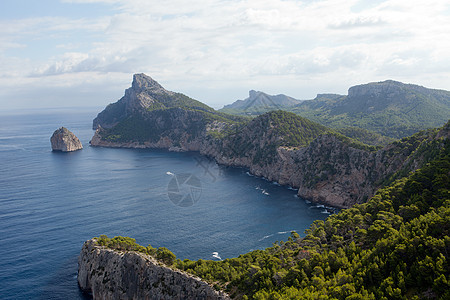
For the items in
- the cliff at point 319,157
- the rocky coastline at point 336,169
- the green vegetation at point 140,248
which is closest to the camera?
the green vegetation at point 140,248

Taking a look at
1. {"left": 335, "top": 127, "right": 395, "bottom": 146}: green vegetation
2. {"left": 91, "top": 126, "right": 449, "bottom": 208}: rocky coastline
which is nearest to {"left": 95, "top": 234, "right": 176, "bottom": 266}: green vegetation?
{"left": 91, "top": 126, "right": 449, "bottom": 208}: rocky coastline

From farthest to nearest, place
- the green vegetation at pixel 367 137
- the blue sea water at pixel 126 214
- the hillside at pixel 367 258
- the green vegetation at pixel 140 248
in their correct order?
the green vegetation at pixel 367 137 < the blue sea water at pixel 126 214 < the green vegetation at pixel 140 248 < the hillside at pixel 367 258

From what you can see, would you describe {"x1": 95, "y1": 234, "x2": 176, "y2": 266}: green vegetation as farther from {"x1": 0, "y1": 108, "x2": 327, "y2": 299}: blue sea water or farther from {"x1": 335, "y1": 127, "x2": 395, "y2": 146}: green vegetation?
{"x1": 335, "y1": 127, "x2": 395, "y2": 146}: green vegetation

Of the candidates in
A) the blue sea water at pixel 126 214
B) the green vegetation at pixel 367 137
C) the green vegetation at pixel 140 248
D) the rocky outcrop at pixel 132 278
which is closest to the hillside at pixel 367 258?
the green vegetation at pixel 140 248

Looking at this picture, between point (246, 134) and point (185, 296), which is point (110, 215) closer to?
point (185, 296)

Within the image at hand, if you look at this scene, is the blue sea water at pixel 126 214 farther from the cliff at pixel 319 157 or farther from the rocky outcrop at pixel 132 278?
the cliff at pixel 319 157

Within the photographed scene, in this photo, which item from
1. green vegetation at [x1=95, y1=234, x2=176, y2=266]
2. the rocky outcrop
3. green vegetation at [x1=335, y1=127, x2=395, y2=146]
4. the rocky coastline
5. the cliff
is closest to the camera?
the rocky outcrop

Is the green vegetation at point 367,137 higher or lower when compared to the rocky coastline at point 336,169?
Answer: higher
